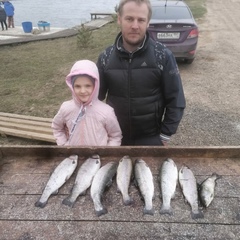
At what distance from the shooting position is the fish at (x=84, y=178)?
7.13ft

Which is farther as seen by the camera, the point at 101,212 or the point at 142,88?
the point at 142,88

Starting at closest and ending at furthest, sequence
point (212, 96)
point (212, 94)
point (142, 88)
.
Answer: point (142, 88) → point (212, 96) → point (212, 94)

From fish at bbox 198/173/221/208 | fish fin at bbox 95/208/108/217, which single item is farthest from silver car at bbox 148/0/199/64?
fish fin at bbox 95/208/108/217

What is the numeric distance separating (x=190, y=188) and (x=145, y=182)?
349 mm

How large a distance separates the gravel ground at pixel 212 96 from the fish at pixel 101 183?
9.81 ft

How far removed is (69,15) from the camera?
84.0 feet

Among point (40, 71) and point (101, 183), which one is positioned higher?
point (101, 183)

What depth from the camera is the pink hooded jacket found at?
2.77 metres

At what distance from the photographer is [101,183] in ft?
7.55

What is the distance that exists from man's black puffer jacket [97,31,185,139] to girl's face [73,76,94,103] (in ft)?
0.69

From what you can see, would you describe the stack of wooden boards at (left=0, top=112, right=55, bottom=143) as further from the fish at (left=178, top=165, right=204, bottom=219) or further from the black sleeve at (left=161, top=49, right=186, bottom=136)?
the fish at (left=178, top=165, right=204, bottom=219)

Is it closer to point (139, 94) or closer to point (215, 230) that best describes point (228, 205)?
point (215, 230)

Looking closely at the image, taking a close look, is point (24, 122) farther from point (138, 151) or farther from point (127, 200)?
point (127, 200)

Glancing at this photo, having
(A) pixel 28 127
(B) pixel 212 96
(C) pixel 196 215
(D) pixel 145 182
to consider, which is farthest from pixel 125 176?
(B) pixel 212 96
